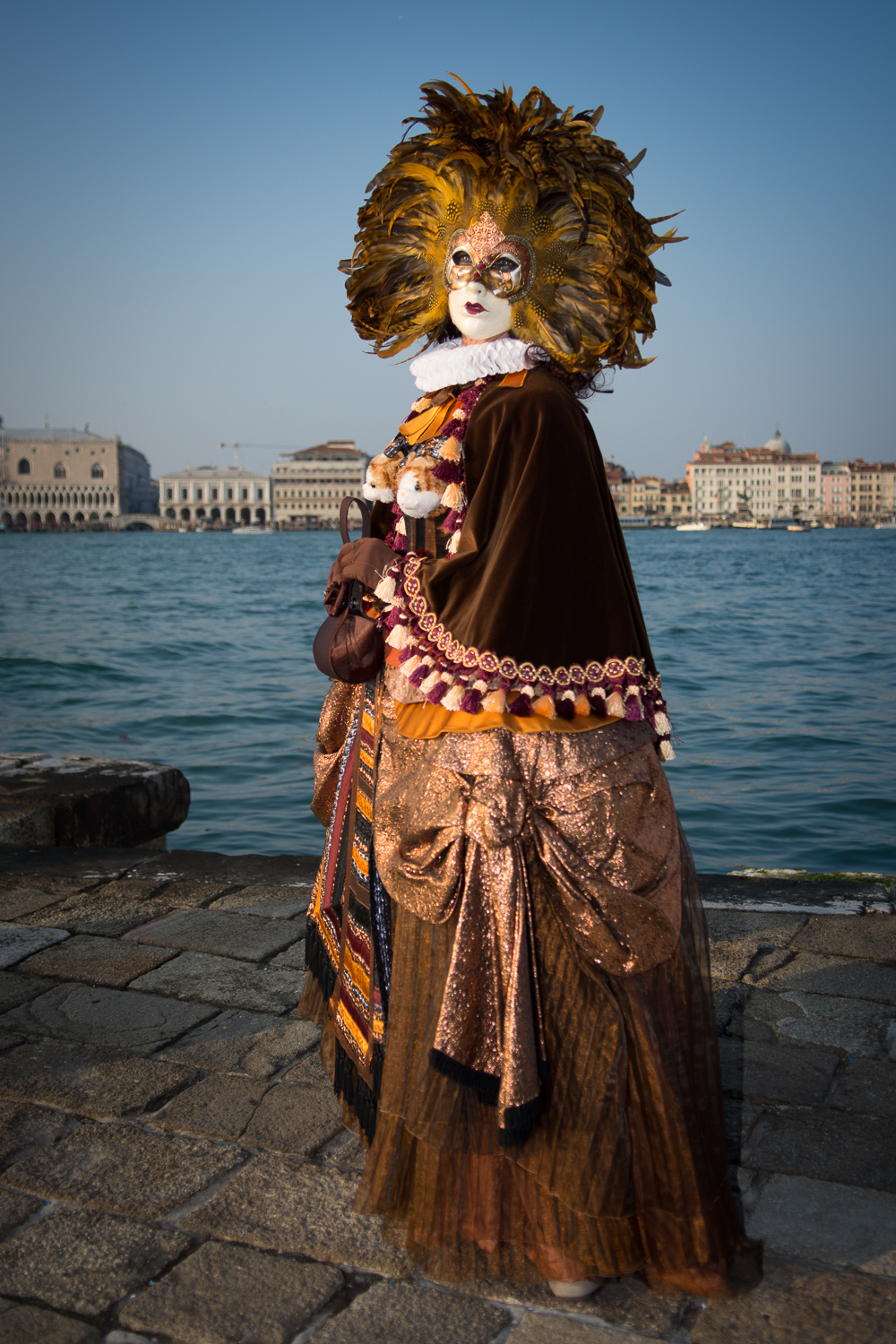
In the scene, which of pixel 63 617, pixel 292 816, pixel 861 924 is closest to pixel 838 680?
pixel 292 816

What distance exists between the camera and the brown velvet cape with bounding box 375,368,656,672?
5.19 feet

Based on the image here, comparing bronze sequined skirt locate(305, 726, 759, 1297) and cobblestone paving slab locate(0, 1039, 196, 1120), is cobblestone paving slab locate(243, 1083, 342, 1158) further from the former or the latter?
bronze sequined skirt locate(305, 726, 759, 1297)

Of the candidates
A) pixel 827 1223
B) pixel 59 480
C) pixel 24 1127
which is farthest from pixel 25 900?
pixel 59 480

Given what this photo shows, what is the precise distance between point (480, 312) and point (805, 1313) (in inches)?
65.6

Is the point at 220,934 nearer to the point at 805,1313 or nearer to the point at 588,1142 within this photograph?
the point at 588,1142

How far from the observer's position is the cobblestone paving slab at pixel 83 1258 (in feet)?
5.29

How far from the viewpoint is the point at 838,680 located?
1393cm

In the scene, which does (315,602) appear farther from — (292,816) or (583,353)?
(583,353)

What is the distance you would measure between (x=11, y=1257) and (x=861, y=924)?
7.69 feet

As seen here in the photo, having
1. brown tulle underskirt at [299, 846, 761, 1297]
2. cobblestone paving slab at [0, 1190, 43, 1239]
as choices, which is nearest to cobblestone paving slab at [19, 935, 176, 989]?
cobblestone paving slab at [0, 1190, 43, 1239]

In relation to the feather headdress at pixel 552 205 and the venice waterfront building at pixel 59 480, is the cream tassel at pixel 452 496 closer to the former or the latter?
the feather headdress at pixel 552 205

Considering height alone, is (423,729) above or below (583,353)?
below

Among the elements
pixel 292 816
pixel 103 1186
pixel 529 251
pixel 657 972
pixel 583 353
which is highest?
pixel 529 251

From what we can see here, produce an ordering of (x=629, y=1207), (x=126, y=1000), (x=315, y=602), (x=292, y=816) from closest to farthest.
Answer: (x=629, y=1207), (x=126, y=1000), (x=292, y=816), (x=315, y=602)
